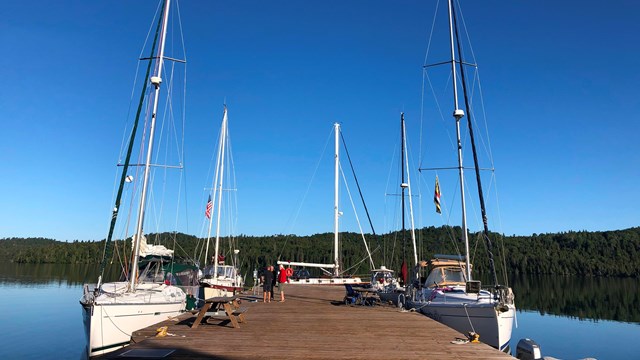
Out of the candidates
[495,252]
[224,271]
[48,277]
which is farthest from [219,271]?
[495,252]

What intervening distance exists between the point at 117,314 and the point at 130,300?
0.72 m

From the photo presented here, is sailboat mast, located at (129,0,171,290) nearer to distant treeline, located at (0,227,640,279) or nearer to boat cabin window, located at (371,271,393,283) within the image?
boat cabin window, located at (371,271,393,283)

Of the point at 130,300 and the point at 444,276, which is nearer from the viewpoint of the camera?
the point at 130,300

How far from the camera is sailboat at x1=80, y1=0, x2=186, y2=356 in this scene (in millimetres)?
15062

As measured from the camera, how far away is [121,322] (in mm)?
15633

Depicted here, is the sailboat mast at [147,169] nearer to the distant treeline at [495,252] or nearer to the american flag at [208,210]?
the american flag at [208,210]

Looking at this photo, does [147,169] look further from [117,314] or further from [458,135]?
[458,135]

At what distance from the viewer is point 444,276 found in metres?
20.7

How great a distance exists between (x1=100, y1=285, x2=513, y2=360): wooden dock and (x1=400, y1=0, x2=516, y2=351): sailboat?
2.85 metres

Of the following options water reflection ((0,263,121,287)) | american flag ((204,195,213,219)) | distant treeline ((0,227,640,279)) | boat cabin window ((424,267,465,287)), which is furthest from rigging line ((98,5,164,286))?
distant treeline ((0,227,640,279))

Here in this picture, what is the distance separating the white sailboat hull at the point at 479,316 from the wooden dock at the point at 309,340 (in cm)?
276

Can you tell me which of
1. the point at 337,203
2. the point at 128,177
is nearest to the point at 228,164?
the point at 337,203

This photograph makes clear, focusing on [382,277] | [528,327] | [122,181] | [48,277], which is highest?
[122,181]

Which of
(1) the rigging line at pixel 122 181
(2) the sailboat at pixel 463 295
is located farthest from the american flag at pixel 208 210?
(2) the sailboat at pixel 463 295
